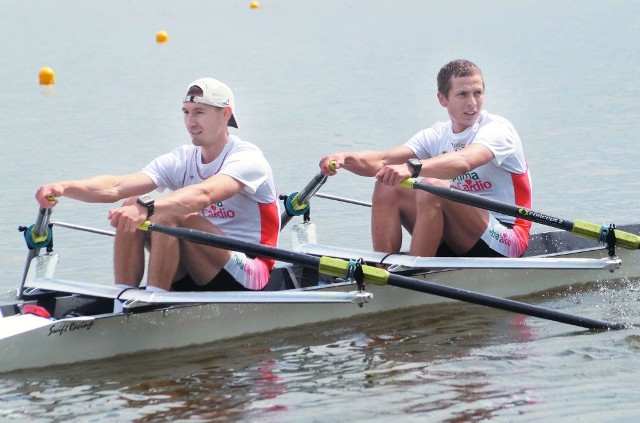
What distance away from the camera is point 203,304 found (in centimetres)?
703

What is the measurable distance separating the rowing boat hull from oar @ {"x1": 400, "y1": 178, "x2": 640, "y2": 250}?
628 mm

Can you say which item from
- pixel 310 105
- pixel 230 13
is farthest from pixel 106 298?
pixel 230 13

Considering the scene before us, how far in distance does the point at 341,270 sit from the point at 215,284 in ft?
2.77

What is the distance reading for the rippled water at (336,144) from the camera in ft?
20.7

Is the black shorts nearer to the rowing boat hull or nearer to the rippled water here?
the rowing boat hull

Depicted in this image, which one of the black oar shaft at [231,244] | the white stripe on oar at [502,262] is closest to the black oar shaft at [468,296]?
the black oar shaft at [231,244]

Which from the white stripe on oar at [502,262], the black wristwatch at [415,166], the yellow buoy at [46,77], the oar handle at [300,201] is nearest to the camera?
the black wristwatch at [415,166]

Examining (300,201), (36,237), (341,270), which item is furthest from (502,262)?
(36,237)

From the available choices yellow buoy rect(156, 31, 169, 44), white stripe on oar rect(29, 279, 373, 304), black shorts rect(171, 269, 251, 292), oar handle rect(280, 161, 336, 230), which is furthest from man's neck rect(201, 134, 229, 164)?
yellow buoy rect(156, 31, 169, 44)

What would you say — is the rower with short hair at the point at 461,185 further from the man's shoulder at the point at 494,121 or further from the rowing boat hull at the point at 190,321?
the rowing boat hull at the point at 190,321

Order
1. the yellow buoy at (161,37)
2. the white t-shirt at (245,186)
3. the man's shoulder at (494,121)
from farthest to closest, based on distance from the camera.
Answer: the yellow buoy at (161,37) → the man's shoulder at (494,121) → the white t-shirt at (245,186)

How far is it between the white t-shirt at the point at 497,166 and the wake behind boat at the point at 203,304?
502mm

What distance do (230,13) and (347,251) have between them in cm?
3005

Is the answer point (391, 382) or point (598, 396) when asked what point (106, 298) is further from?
point (598, 396)
